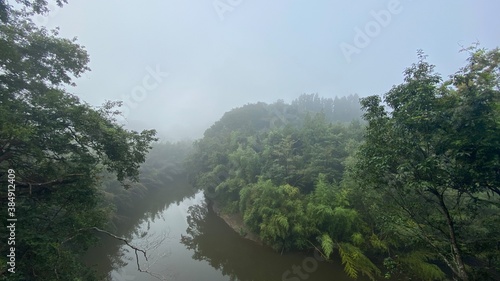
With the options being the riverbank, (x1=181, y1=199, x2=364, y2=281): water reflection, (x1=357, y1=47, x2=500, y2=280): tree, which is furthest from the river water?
(x1=357, y1=47, x2=500, y2=280): tree

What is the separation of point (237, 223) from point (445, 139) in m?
15.6

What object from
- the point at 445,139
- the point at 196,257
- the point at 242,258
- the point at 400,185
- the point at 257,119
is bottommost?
the point at 196,257

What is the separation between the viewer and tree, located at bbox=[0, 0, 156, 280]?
5.46m

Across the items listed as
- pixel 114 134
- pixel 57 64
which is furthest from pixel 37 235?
pixel 57 64

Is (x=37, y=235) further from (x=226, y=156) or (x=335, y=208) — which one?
(x=226, y=156)

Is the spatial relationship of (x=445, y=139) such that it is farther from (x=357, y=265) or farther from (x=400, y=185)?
(x=357, y=265)

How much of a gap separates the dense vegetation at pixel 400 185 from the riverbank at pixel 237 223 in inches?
30.4

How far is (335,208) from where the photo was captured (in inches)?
462

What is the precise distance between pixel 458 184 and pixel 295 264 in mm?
9694

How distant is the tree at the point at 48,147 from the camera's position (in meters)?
5.46

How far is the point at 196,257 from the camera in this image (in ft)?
45.9

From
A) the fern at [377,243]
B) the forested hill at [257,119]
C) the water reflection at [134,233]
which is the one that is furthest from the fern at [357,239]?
the forested hill at [257,119]

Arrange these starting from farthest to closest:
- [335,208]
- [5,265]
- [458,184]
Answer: [335,208] → [458,184] → [5,265]

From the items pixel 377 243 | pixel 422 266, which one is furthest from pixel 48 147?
pixel 422 266
